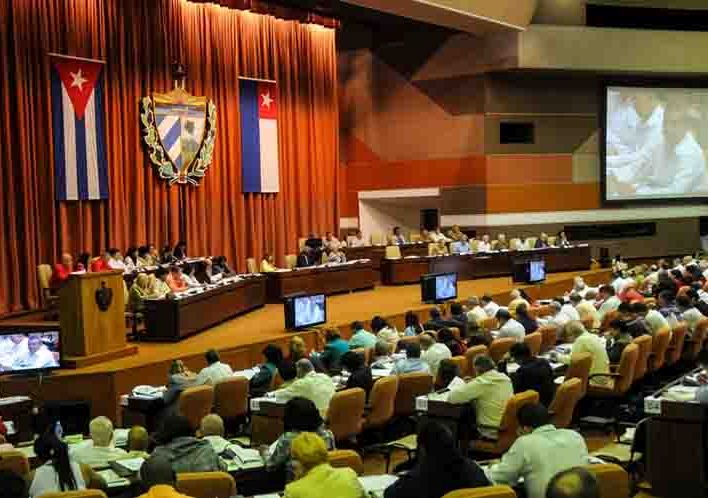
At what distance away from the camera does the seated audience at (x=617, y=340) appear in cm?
900

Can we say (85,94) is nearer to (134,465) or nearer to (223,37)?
(223,37)

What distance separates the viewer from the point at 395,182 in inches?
893

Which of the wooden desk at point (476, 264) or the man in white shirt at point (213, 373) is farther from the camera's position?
the wooden desk at point (476, 264)

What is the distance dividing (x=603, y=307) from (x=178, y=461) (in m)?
8.28

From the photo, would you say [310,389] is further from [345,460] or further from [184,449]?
[345,460]

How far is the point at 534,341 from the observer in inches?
378

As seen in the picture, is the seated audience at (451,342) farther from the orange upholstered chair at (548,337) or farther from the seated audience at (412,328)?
the orange upholstered chair at (548,337)

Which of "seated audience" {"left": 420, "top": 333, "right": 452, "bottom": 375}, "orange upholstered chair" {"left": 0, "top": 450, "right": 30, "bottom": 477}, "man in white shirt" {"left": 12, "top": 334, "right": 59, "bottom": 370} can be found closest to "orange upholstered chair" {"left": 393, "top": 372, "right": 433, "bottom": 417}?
"seated audience" {"left": 420, "top": 333, "right": 452, "bottom": 375}

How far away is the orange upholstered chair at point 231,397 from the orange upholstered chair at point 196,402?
27 cm

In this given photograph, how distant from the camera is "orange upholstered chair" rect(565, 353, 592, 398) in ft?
26.4

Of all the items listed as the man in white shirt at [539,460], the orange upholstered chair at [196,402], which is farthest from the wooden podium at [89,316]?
the man in white shirt at [539,460]

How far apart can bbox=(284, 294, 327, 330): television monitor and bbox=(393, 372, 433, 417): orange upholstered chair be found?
4.31 metres

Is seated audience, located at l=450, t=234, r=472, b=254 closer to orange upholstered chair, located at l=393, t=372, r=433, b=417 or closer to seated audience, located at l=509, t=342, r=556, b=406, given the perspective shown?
orange upholstered chair, located at l=393, t=372, r=433, b=417

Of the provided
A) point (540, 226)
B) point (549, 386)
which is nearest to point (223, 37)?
point (540, 226)
